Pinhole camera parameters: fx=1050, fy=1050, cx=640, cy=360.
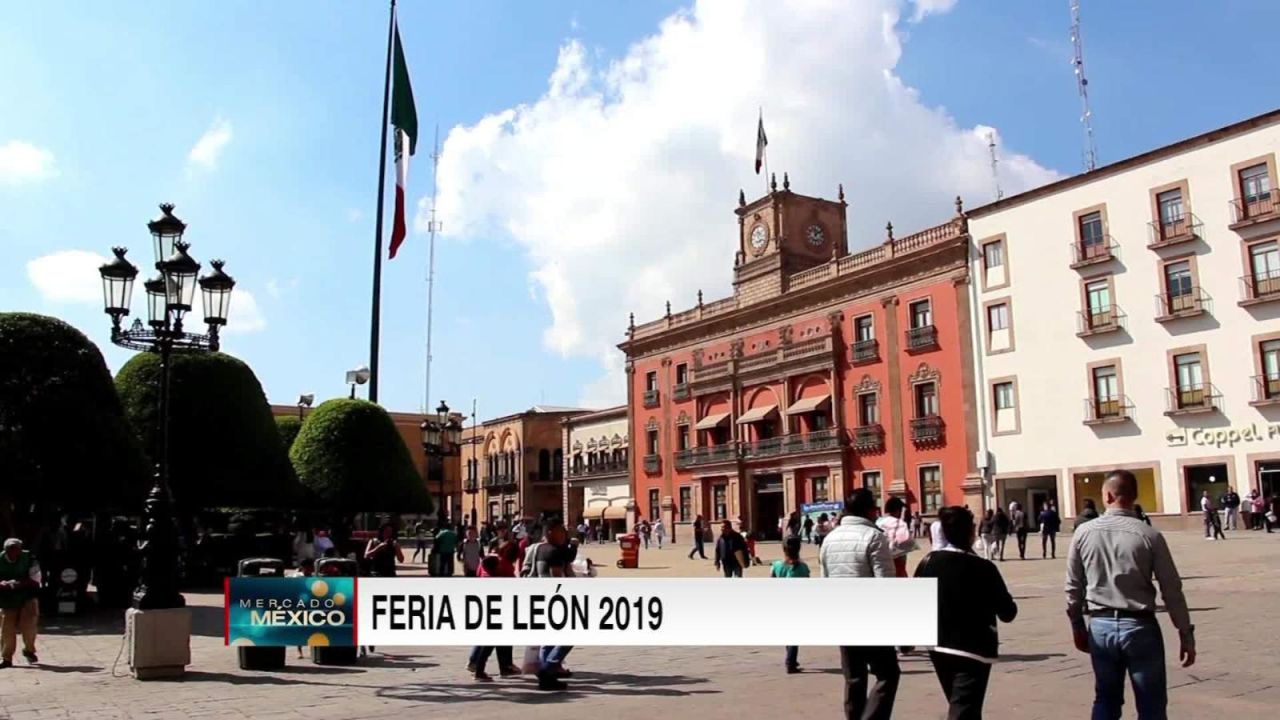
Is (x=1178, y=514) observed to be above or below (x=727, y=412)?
below

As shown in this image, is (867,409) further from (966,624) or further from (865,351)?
(966,624)

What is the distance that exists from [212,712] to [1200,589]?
570 inches

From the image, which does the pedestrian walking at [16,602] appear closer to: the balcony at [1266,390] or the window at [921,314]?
the balcony at [1266,390]

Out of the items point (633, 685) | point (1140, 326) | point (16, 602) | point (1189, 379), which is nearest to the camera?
point (633, 685)

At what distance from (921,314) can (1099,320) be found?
734 cm

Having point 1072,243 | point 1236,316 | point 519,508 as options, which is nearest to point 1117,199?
point 1072,243

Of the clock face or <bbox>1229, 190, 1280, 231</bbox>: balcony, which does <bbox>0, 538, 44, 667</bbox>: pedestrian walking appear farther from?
the clock face

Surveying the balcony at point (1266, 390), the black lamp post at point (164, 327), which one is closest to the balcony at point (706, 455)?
the balcony at point (1266, 390)

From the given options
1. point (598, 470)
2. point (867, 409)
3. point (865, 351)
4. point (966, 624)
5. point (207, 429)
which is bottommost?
point (966, 624)

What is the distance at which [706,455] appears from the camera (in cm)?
5000

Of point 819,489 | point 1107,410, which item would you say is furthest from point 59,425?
point 819,489

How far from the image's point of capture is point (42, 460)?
17.0m

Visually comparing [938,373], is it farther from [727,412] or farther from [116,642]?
[116,642]

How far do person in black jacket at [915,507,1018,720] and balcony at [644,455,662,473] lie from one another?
4825 centimetres
